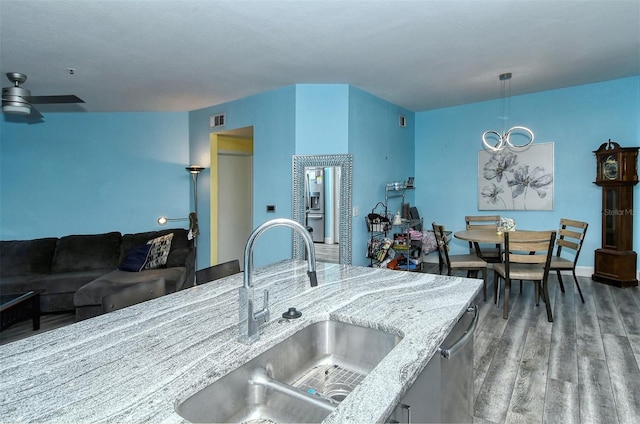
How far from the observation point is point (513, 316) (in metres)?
3.30

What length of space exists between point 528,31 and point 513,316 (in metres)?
2.56

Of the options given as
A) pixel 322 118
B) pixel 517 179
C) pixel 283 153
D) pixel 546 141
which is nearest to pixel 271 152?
pixel 283 153

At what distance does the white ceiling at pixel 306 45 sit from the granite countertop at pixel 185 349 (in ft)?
6.50

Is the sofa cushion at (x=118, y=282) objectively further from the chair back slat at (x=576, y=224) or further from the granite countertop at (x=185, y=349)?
the chair back slat at (x=576, y=224)

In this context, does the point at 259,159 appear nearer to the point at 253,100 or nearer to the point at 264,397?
the point at 253,100

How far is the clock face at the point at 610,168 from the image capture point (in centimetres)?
416

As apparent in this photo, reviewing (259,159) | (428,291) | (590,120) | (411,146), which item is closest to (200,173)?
(259,159)

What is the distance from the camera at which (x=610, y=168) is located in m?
4.21

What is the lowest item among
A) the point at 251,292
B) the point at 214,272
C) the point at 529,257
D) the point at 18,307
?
the point at 18,307

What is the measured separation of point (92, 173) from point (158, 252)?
6.57 ft

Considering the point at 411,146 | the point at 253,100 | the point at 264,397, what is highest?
the point at 253,100

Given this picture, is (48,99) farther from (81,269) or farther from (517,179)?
(517,179)

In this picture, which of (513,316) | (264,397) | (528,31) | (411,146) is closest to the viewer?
(264,397)

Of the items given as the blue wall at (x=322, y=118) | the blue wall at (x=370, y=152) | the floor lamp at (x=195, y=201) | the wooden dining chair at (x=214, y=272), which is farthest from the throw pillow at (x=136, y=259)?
the blue wall at (x=370, y=152)
